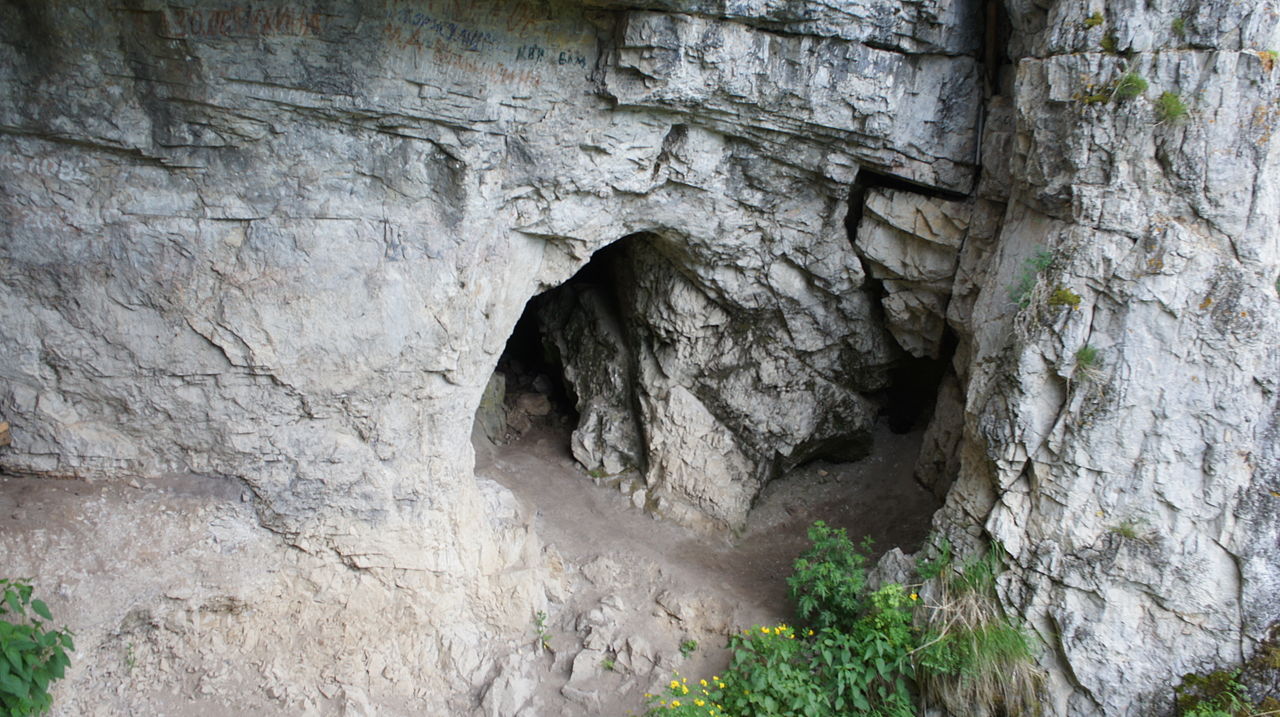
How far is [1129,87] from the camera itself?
4.81 metres

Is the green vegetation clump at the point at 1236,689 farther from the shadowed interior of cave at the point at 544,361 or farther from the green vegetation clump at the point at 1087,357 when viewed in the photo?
the shadowed interior of cave at the point at 544,361

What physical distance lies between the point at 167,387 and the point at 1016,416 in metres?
5.15

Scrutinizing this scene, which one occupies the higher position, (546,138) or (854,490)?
(546,138)

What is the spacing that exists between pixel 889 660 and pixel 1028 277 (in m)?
2.62

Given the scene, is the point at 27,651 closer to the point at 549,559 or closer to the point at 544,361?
the point at 549,559

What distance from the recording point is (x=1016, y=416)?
203 inches

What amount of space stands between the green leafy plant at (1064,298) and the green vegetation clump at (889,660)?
161cm

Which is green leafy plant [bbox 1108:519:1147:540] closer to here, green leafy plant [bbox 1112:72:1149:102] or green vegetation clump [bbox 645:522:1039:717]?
green vegetation clump [bbox 645:522:1039:717]

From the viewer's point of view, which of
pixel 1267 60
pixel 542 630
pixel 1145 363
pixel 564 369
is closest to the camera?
pixel 1267 60

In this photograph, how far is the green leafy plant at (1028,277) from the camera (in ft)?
17.1

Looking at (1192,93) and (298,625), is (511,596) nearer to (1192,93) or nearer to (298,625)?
(298,625)

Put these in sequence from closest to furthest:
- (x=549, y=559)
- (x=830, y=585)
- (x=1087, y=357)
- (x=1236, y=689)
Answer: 1. (x=1236, y=689)
2. (x=1087, y=357)
3. (x=830, y=585)
4. (x=549, y=559)

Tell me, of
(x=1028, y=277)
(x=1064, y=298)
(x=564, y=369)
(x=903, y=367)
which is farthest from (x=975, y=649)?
(x=564, y=369)

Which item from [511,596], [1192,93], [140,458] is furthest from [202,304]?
[1192,93]
